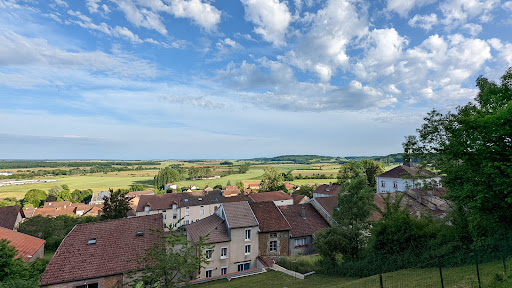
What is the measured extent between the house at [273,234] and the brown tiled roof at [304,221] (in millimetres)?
1405

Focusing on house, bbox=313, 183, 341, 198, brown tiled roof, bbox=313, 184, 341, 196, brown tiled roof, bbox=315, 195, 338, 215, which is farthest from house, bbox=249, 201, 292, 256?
house, bbox=313, 183, 341, 198

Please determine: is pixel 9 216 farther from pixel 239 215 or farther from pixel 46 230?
pixel 239 215

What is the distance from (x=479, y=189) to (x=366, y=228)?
35.7ft

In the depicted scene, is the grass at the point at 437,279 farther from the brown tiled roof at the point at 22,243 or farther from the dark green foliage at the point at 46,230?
the dark green foliage at the point at 46,230

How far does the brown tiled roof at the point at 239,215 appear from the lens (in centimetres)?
3077

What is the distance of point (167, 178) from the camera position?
134 meters

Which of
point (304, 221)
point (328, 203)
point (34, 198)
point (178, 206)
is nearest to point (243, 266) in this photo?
point (304, 221)

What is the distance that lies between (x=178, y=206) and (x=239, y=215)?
34110 millimetres

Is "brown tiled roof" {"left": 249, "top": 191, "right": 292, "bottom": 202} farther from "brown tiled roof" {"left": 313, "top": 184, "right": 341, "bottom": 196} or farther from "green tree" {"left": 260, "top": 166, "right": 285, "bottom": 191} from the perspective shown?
"green tree" {"left": 260, "top": 166, "right": 285, "bottom": 191}

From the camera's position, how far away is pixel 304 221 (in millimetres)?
36219

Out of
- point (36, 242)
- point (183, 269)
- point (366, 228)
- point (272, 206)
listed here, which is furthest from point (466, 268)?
point (36, 242)

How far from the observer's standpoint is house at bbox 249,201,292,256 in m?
31.8

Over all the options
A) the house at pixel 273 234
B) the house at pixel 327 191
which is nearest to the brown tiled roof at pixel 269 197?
the house at pixel 327 191

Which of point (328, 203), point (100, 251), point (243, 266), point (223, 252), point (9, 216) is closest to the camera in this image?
point (100, 251)
